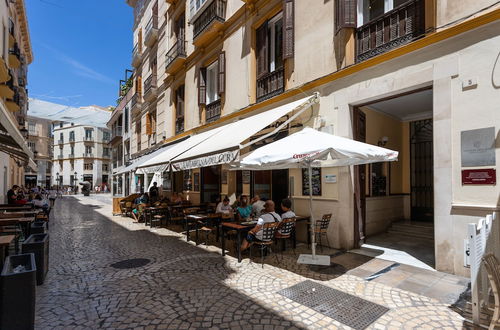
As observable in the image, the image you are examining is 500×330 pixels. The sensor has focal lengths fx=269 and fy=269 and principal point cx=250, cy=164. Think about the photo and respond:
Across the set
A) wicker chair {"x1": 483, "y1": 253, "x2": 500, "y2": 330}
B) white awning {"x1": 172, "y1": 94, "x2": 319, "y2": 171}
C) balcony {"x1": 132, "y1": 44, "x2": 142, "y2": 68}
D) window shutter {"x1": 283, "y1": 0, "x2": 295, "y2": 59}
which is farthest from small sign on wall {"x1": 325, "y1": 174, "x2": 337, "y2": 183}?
balcony {"x1": 132, "y1": 44, "x2": 142, "y2": 68}

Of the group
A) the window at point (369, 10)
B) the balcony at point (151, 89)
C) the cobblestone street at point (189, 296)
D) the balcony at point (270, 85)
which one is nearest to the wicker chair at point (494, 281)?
the cobblestone street at point (189, 296)

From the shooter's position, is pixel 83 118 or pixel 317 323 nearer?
pixel 317 323

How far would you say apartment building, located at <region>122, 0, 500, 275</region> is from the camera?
4.79 m

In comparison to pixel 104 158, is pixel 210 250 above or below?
below

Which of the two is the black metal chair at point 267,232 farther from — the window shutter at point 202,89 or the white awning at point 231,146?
the window shutter at point 202,89

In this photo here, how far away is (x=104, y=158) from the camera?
184 feet

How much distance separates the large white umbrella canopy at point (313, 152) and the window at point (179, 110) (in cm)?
1030

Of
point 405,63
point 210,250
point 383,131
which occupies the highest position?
point 405,63

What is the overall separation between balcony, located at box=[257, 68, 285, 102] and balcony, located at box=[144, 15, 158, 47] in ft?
40.0

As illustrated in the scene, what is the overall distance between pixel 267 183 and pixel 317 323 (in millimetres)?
6539

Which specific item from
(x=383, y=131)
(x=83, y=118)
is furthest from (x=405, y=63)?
(x=83, y=118)

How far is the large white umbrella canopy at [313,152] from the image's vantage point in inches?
186

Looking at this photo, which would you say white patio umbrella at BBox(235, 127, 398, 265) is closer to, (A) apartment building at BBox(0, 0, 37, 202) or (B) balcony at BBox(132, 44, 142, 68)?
(A) apartment building at BBox(0, 0, 37, 202)

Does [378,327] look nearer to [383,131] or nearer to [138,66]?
[383,131]
